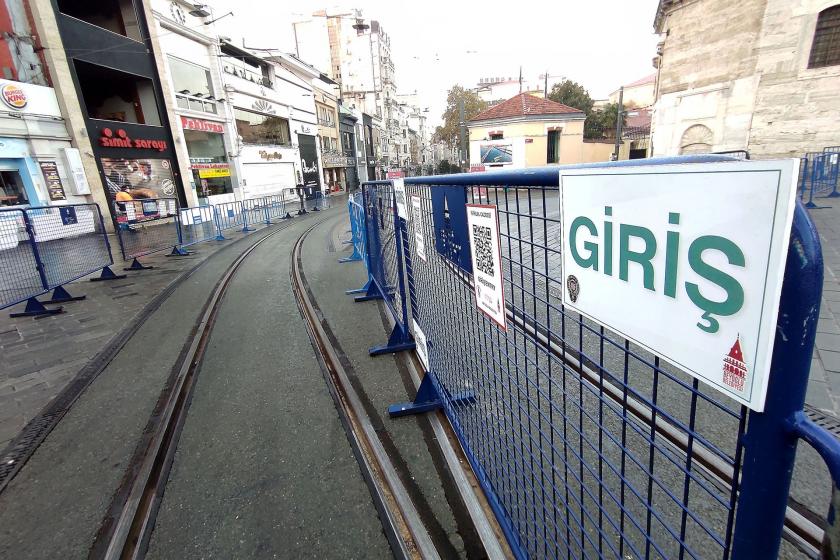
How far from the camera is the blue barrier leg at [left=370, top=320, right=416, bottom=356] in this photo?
456 cm

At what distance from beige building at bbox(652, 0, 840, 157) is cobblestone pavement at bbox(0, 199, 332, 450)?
25.6 m

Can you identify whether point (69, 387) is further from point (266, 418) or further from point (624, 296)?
point (624, 296)

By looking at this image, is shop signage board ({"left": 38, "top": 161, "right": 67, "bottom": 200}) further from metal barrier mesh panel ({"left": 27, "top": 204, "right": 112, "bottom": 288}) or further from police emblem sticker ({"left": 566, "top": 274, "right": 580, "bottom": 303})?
police emblem sticker ({"left": 566, "top": 274, "right": 580, "bottom": 303})

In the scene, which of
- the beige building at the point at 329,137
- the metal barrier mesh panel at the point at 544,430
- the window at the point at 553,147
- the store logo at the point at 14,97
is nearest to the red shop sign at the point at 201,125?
the store logo at the point at 14,97

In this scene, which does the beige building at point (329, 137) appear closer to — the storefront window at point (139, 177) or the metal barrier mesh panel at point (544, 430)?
the storefront window at point (139, 177)

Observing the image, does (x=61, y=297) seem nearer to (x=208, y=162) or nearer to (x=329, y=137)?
(x=208, y=162)

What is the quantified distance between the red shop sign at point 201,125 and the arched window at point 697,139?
1100 inches

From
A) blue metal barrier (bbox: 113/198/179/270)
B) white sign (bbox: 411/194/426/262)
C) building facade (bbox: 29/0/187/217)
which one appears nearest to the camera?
white sign (bbox: 411/194/426/262)

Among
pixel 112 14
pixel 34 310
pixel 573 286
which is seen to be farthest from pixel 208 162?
pixel 573 286

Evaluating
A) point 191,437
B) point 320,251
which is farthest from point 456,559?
point 320,251

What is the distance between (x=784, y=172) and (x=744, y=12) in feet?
89.4

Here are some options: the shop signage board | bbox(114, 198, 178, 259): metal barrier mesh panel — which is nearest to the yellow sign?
the shop signage board

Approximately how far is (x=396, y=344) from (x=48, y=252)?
7.39 meters

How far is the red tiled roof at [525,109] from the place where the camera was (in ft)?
94.1
